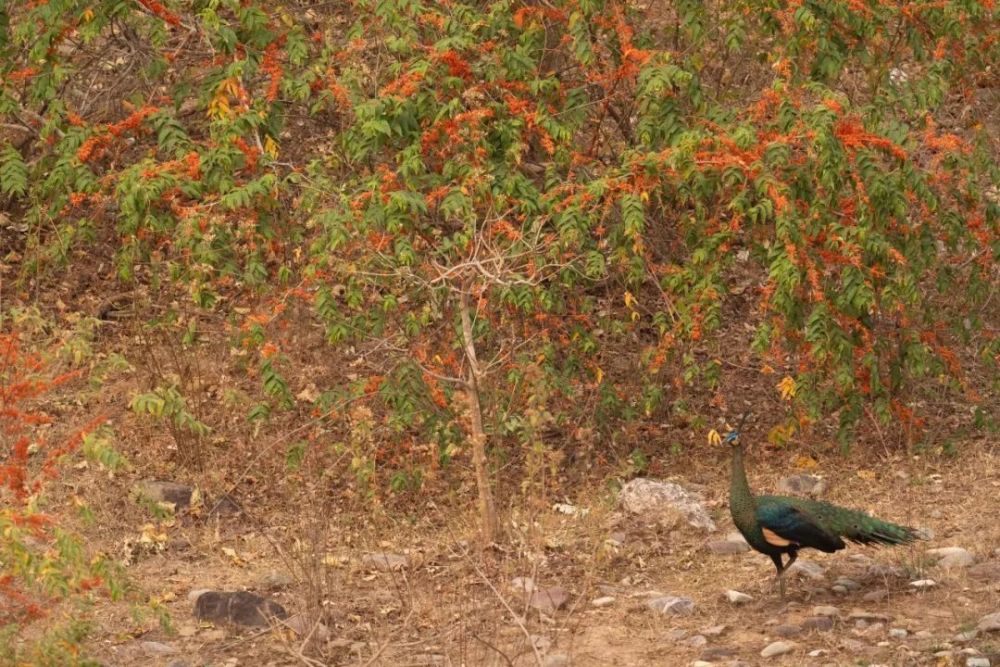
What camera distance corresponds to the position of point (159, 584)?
27.0 ft

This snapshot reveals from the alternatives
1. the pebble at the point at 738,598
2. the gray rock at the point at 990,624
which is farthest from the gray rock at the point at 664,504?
the gray rock at the point at 990,624

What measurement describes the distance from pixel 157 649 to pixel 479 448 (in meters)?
1.91

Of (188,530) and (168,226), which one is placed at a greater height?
(168,226)

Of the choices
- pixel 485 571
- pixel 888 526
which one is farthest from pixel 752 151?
pixel 485 571

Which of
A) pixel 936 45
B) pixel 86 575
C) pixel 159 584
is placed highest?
pixel 936 45

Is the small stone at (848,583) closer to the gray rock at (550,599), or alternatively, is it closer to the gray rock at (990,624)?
the gray rock at (990,624)

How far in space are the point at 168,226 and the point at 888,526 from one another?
448 centimetres

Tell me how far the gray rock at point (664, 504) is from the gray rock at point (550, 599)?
4.56ft

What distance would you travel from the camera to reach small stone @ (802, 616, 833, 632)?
278 inches

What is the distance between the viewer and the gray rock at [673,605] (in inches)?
294

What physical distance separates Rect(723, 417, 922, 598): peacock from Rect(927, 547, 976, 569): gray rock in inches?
18.7

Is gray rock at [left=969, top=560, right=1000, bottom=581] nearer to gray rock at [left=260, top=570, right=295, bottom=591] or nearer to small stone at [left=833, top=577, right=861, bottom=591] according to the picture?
small stone at [left=833, top=577, right=861, bottom=591]

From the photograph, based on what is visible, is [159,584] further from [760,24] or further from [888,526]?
[760,24]

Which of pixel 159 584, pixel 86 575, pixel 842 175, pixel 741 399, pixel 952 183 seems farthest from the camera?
pixel 741 399
